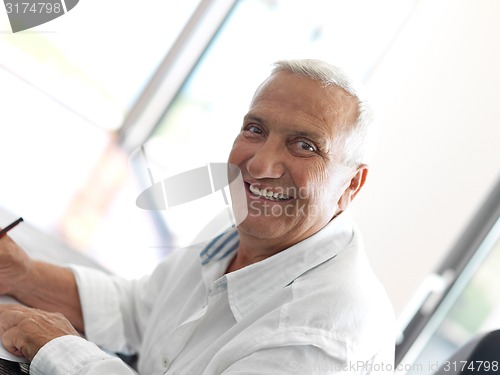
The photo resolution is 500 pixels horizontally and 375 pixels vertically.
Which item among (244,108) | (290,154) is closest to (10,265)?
(290,154)

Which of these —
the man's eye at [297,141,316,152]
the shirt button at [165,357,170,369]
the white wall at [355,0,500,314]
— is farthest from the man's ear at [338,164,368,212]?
the white wall at [355,0,500,314]

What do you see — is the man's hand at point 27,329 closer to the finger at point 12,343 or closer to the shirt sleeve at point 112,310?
the finger at point 12,343

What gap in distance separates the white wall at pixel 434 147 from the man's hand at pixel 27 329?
192cm

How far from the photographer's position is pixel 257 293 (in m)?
1.27

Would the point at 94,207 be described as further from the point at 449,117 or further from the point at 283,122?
the point at 283,122

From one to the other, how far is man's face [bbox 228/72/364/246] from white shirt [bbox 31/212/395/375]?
60 mm

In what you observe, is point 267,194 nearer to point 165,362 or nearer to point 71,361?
point 165,362

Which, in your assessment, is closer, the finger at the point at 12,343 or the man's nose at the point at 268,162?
the finger at the point at 12,343

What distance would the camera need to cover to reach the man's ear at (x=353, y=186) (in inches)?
56.2

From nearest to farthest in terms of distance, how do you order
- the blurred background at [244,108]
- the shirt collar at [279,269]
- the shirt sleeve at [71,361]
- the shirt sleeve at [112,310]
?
the shirt sleeve at [71,361] < the shirt collar at [279,269] < the shirt sleeve at [112,310] < the blurred background at [244,108]

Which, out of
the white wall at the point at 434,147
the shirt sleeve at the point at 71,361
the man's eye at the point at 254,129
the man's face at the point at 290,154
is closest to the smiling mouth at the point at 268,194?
the man's face at the point at 290,154

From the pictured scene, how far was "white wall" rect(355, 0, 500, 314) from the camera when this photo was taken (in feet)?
9.09

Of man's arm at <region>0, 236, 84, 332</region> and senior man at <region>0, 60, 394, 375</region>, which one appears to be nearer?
senior man at <region>0, 60, 394, 375</region>

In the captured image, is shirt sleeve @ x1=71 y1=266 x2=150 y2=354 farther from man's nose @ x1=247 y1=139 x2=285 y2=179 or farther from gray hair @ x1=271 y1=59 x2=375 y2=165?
gray hair @ x1=271 y1=59 x2=375 y2=165
